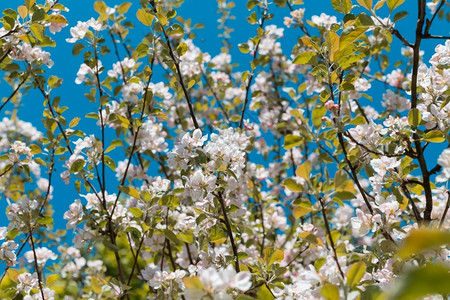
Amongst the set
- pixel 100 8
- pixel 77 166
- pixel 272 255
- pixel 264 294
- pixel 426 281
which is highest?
pixel 100 8

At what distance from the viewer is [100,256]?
7.65 meters

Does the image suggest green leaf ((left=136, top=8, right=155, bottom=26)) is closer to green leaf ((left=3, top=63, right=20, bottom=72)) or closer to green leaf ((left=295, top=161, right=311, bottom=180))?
green leaf ((left=3, top=63, right=20, bottom=72))

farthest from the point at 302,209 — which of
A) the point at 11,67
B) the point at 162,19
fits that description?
the point at 11,67

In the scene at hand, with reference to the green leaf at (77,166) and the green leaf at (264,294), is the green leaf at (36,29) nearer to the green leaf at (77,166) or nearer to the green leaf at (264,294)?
the green leaf at (77,166)

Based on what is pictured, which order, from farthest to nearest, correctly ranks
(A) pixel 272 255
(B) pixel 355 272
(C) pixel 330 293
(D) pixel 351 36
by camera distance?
(A) pixel 272 255 → (D) pixel 351 36 → (B) pixel 355 272 → (C) pixel 330 293

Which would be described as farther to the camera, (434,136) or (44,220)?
(44,220)

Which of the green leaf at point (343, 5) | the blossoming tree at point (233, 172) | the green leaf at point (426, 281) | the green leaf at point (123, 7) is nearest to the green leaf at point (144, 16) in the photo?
the blossoming tree at point (233, 172)

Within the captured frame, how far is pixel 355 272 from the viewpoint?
907 millimetres

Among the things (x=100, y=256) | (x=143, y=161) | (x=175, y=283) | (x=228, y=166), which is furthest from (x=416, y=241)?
(x=100, y=256)

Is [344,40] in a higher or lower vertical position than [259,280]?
higher

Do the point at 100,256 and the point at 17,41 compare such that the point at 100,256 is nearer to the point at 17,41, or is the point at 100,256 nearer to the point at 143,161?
the point at 143,161

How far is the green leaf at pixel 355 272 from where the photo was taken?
0.90 m

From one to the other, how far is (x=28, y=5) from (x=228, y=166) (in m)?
1.06

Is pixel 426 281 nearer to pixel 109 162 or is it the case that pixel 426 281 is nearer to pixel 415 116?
pixel 415 116
